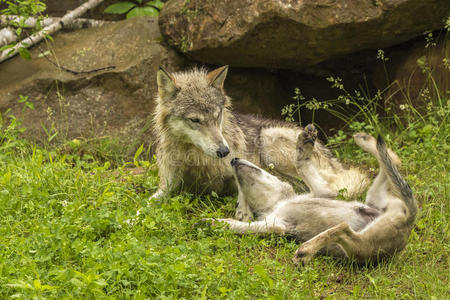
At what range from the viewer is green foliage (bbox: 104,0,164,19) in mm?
7410

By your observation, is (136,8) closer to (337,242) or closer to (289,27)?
(289,27)

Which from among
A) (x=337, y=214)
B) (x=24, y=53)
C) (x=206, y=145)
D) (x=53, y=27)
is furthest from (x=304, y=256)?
(x=53, y=27)

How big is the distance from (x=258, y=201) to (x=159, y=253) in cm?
127

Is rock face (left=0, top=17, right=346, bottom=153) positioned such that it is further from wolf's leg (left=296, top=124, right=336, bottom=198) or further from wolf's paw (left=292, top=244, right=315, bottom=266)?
wolf's paw (left=292, top=244, right=315, bottom=266)

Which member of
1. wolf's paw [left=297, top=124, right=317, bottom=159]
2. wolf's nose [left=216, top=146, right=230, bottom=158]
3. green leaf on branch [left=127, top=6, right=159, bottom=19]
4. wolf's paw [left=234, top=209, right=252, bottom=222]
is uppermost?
green leaf on branch [left=127, top=6, right=159, bottom=19]

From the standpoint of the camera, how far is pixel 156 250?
3535 millimetres

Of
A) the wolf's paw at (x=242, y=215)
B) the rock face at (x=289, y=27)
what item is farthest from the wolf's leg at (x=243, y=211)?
the rock face at (x=289, y=27)

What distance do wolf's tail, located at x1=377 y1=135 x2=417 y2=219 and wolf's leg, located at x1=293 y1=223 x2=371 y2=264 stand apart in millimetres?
409

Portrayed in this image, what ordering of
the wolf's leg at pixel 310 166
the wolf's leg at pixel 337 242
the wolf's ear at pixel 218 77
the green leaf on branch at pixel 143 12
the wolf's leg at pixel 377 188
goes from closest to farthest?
1. the wolf's leg at pixel 337 242
2. the wolf's leg at pixel 377 188
3. the wolf's leg at pixel 310 166
4. the wolf's ear at pixel 218 77
5. the green leaf on branch at pixel 143 12

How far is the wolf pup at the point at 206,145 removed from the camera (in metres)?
4.62

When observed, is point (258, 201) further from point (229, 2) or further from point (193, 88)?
point (229, 2)

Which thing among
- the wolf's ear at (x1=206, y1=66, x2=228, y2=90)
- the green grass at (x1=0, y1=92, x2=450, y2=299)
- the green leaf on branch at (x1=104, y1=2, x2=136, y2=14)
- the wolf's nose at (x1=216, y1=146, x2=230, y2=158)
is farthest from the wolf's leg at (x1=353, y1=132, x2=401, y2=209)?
the green leaf on branch at (x1=104, y1=2, x2=136, y2=14)

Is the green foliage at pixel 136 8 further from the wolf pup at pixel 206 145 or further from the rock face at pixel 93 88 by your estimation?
the wolf pup at pixel 206 145

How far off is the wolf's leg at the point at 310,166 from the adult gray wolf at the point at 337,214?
12 millimetres
